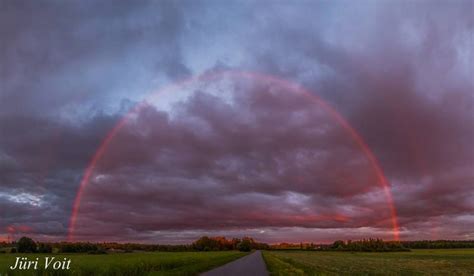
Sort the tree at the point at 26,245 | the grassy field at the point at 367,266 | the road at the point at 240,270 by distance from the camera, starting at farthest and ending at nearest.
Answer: the tree at the point at 26,245, the grassy field at the point at 367,266, the road at the point at 240,270

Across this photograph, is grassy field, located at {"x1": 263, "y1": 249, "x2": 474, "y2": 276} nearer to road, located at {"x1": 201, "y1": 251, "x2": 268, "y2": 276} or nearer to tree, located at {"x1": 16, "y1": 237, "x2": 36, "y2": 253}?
road, located at {"x1": 201, "y1": 251, "x2": 268, "y2": 276}

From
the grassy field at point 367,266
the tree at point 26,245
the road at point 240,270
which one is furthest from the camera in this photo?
the tree at point 26,245

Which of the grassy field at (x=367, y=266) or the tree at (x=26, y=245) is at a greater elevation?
the tree at (x=26, y=245)

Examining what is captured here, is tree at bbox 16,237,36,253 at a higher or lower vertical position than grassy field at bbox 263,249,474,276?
higher

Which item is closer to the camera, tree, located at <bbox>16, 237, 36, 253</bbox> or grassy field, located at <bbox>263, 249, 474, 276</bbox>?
grassy field, located at <bbox>263, 249, 474, 276</bbox>

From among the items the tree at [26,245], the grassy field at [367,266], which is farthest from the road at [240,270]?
the tree at [26,245]

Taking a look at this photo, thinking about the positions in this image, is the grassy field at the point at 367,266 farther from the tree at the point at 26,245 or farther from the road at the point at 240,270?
the tree at the point at 26,245

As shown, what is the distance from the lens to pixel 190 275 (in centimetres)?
3266

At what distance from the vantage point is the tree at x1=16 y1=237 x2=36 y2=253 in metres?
126

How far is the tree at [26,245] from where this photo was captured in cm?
12625

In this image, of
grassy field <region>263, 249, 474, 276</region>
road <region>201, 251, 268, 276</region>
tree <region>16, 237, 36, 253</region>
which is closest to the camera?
road <region>201, 251, 268, 276</region>

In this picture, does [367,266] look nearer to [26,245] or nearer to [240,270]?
[240,270]

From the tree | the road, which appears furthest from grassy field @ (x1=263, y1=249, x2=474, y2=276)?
the tree

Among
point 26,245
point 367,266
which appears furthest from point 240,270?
point 26,245
